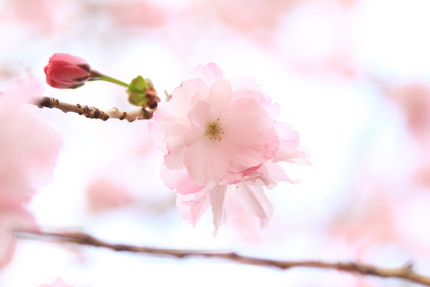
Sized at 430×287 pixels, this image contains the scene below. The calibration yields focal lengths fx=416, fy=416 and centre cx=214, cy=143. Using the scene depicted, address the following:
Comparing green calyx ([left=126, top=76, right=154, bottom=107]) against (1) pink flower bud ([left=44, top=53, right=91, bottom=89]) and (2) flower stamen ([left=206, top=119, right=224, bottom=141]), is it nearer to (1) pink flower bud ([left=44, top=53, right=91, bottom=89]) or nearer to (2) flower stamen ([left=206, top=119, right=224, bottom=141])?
(1) pink flower bud ([left=44, top=53, right=91, bottom=89])

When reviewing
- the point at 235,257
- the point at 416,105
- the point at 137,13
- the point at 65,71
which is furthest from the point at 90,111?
the point at 416,105

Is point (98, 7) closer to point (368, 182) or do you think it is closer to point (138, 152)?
point (138, 152)

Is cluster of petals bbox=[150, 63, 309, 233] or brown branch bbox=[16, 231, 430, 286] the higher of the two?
cluster of petals bbox=[150, 63, 309, 233]

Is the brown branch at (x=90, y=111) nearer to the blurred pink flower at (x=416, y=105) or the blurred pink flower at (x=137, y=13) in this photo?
the blurred pink flower at (x=137, y=13)

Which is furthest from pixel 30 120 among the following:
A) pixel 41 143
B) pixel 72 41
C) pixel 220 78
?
pixel 72 41

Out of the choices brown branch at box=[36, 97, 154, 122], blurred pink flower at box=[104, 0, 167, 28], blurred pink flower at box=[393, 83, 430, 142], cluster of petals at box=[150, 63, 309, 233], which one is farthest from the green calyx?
blurred pink flower at box=[393, 83, 430, 142]

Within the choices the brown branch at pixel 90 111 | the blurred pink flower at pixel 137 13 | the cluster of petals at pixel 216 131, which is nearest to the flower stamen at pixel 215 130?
the cluster of petals at pixel 216 131
